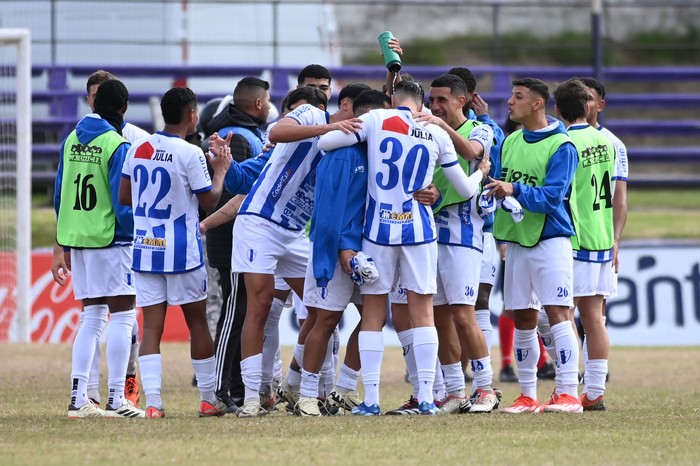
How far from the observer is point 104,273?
877 cm

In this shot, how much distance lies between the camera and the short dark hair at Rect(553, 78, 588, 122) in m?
9.44

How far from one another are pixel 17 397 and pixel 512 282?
405cm

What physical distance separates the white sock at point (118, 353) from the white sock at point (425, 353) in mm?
1981

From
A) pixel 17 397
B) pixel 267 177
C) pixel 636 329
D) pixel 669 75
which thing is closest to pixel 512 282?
pixel 267 177

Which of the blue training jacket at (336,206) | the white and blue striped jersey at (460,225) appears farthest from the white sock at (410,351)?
the blue training jacket at (336,206)

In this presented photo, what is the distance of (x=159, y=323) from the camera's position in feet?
28.3

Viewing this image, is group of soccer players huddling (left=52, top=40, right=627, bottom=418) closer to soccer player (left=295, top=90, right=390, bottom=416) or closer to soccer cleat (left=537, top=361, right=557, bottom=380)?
soccer player (left=295, top=90, right=390, bottom=416)

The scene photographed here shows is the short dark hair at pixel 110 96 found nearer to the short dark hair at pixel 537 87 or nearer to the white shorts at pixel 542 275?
the short dark hair at pixel 537 87

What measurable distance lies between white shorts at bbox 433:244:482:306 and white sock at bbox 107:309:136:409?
7.23ft

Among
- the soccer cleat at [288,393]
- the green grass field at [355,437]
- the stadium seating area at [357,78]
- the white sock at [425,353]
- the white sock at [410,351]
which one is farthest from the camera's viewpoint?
the stadium seating area at [357,78]

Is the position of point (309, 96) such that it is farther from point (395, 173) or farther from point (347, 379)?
point (347, 379)

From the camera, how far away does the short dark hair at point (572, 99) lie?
9438 millimetres

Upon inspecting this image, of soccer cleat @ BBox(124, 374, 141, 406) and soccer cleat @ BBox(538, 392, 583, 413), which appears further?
soccer cleat @ BBox(124, 374, 141, 406)

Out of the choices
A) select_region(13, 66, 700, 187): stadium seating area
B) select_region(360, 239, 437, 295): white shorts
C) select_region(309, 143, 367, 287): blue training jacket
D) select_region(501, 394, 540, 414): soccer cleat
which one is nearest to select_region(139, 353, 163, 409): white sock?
select_region(309, 143, 367, 287): blue training jacket
